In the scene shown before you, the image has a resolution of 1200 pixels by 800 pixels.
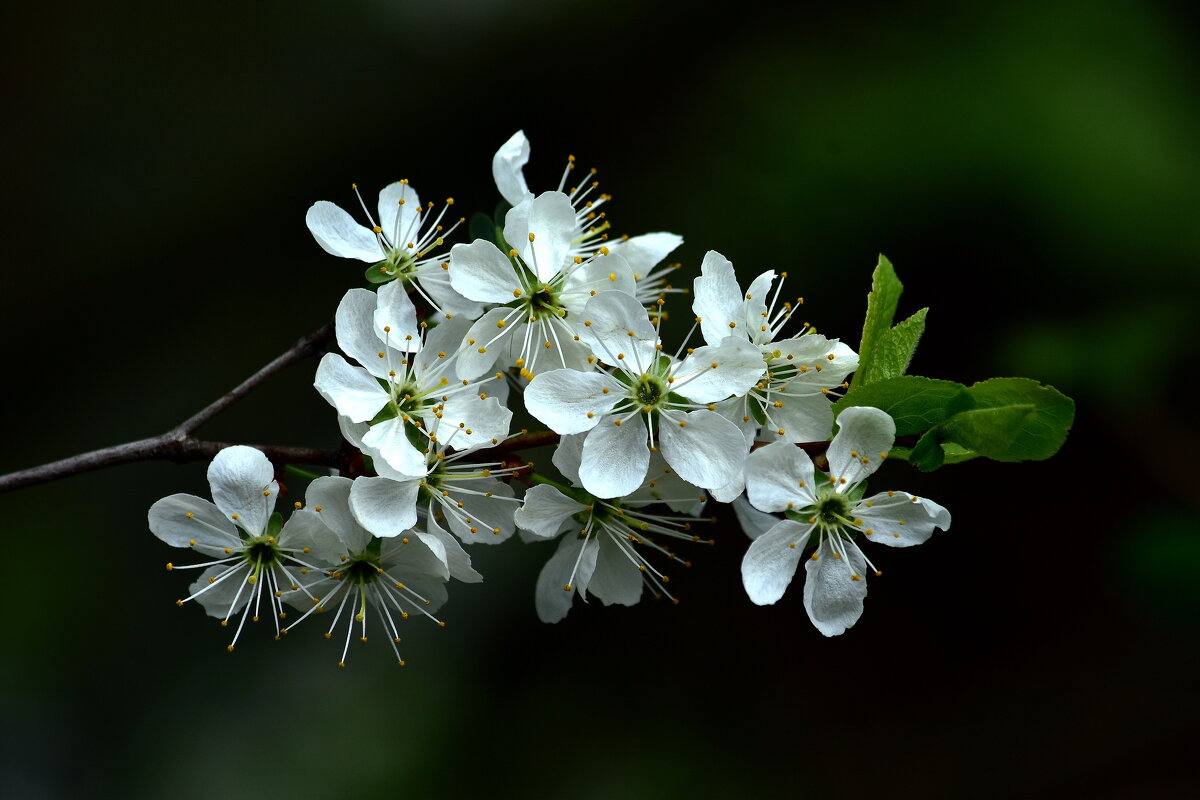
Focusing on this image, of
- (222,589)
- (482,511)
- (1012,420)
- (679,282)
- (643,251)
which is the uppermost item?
(679,282)

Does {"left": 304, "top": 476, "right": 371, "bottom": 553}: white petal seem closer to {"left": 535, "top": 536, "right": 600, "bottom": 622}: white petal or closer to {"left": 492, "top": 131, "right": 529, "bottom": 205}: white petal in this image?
{"left": 535, "top": 536, "right": 600, "bottom": 622}: white petal

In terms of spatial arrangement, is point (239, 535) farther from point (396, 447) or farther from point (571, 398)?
point (571, 398)

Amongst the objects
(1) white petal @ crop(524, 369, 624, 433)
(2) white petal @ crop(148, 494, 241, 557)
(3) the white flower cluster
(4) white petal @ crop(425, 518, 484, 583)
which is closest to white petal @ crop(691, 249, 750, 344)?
(3) the white flower cluster

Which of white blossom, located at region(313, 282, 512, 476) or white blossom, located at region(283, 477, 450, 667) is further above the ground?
white blossom, located at region(313, 282, 512, 476)

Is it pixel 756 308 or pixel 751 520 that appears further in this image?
pixel 751 520

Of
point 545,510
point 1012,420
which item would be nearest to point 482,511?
point 545,510

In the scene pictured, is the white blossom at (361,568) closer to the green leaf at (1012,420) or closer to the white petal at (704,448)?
the white petal at (704,448)
